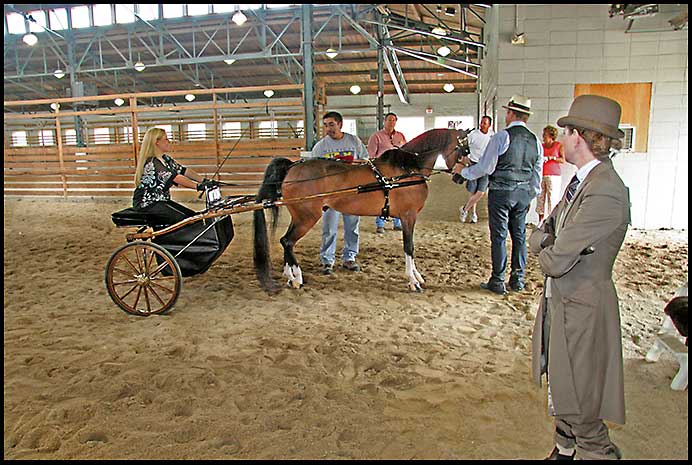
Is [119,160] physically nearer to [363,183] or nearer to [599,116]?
[363,183]

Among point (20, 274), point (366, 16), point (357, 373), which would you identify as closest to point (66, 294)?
point (20, 274)

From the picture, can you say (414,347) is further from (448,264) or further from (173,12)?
(173,12)

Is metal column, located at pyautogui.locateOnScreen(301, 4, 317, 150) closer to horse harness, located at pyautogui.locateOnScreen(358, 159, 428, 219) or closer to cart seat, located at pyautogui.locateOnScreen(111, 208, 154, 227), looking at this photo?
horse harness, located at pyautogui.locateOnScreen(358, 159, 428, 219)

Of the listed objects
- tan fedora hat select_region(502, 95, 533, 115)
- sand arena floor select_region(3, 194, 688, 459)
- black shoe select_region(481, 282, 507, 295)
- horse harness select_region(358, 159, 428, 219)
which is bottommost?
sand arena floor select_region(3, 194, 688, 459)

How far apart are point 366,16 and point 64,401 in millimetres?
11384

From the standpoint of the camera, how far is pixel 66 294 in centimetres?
480

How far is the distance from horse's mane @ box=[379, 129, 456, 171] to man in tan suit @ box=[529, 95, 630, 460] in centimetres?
310

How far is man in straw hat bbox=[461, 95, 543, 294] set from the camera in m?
4.46

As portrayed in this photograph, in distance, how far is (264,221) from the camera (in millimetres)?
4750

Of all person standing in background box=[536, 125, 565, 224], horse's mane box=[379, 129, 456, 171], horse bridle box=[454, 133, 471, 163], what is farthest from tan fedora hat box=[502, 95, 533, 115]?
person standing in background box=[536, 125, 565, 224]

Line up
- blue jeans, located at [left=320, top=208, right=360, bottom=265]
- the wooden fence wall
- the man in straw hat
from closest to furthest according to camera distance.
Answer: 1. the man in straw hat
2. blue jeans, located at [left=320, top=208, right=360, bottom=265]
3. the wooden fence wall

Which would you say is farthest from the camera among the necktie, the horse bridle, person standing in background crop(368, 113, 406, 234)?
person standing in background crop(368, 113, 406, 234)

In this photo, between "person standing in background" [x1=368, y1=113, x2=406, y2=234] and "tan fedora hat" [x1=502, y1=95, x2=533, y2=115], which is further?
"person standing in background" [x1=368, y1=113, x2=406, y2=234]

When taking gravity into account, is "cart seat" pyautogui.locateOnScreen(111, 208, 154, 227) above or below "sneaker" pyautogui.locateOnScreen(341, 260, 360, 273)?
above
